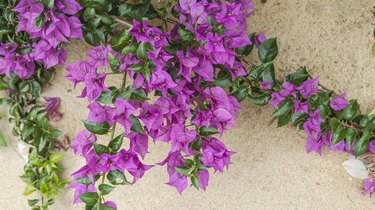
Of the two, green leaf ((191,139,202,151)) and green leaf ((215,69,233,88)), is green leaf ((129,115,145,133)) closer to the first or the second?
A: green leaf ((191,139,202,151))

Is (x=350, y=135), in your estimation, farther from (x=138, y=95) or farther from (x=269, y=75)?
(x=138, y=95)

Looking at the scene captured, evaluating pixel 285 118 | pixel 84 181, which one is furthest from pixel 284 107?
pixel 84 181

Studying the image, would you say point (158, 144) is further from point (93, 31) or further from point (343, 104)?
point (343, 104)

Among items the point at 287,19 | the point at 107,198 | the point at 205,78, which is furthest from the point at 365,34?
the point at 107,198

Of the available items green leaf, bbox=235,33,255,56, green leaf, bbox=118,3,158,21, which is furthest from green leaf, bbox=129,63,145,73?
green leaf, bbox=235,33,255,56

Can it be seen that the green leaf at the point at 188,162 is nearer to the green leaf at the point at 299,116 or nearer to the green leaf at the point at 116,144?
the green leaf at the point at 116,144

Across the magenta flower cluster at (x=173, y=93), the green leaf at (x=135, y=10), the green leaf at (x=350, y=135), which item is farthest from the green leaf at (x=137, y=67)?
the green leaf at (x=350, y=135)

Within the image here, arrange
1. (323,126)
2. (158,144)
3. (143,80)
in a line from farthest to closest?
1. (158,144)
2. (323,126)
3. (143,80)
